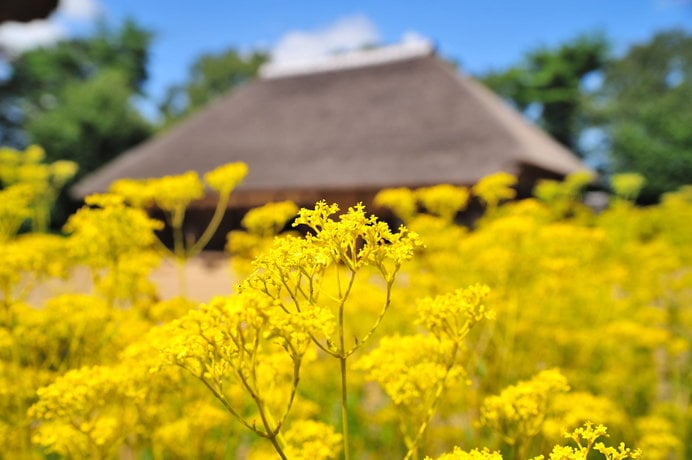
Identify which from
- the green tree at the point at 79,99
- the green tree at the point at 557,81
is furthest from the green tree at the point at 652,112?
the green tree at the point at 79,99

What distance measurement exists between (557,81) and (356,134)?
14.4 meters

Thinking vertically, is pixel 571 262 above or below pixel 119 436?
above

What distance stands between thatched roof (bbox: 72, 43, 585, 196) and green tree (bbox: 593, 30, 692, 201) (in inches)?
321

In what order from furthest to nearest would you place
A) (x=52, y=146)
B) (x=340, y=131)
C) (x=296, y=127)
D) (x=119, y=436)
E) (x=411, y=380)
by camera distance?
(x=52, y=146), (x=296, y=127), (x=340, y=131), (x=119, y=436), (x=411, y=380)

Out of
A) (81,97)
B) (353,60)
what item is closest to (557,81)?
(353,60)

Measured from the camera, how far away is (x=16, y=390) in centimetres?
158

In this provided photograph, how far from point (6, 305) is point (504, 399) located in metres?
1.24

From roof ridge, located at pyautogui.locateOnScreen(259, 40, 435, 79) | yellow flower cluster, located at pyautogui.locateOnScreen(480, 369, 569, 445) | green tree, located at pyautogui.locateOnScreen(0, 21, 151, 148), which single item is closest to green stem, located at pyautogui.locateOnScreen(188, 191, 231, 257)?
yellow flower cluster, located at pyautogui.locateOnScreen(480, 369, 569, 445)

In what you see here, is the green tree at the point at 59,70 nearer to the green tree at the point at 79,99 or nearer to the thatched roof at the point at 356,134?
the green tree at the point at 79,99

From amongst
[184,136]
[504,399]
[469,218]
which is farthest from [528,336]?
[184,136]

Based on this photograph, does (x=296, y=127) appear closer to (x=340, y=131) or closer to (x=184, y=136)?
(x=340, y=131)

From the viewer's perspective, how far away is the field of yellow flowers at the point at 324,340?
87cm

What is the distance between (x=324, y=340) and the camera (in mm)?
1572

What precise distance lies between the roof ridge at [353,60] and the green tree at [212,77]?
15.3 meters
